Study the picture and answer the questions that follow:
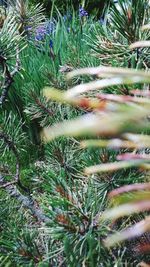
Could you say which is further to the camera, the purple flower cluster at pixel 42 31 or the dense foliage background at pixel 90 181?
the purple flower cluster at pixel 42 31

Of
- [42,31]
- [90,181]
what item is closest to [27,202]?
[90,181]

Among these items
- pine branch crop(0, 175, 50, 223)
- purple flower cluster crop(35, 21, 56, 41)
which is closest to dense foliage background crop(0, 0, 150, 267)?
pine branch crop(0, 175, 50, 223)

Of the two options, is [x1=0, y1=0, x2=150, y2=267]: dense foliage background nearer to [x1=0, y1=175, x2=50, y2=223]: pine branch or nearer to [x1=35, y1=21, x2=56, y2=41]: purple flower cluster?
[x1=0, y1=175, x2=50, y2=223]: pine branch

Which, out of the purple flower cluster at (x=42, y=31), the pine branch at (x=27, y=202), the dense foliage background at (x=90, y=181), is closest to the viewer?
the dense foliage background at (x=90, y=181)

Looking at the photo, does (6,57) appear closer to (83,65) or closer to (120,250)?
(83,65)

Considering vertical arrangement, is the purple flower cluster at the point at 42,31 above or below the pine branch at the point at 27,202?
above

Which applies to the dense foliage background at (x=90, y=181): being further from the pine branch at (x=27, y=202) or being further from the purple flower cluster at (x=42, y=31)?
the purple flower cluster at (x=42, y=31)

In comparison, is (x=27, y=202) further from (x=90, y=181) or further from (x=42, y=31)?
(x=42, y=31)

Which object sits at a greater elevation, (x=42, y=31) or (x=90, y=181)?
(x=42, y=31)

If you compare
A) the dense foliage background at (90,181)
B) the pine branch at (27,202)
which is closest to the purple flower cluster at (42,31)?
the dense foliage background at (90,181)

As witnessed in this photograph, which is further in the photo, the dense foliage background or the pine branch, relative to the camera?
the pine branch

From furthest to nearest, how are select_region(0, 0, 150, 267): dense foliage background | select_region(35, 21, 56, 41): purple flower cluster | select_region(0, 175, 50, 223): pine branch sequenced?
select_region(35, 21, 56, 41): purple flower cluster
select_region(0, 175, 50, 223): pine branch
select_region(0, 0, 150, 267): dense foliage background

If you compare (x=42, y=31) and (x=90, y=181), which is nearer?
(x=90, y=181)

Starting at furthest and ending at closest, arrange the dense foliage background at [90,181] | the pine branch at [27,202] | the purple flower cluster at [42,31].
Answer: the purple flower cluster at [42,31] < the pine branch at [27,202] < the dense foliage background at [90,181]
